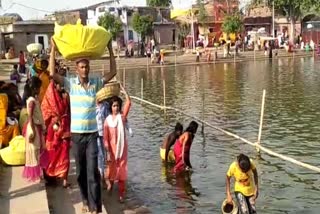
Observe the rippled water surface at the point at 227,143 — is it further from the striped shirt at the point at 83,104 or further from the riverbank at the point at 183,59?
the riverbank at the point at 183,59

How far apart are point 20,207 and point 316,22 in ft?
220

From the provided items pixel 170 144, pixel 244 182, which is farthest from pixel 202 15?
pixel 244 182

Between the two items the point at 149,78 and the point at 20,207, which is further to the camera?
the point at 149,78

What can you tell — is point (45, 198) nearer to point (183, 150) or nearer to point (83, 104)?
point (83, 104)

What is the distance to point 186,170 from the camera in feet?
39.4

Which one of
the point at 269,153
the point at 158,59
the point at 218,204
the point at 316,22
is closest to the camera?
the point at 218,204

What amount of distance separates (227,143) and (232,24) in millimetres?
49444

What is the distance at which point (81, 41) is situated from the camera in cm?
697

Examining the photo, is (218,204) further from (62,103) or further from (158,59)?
(158,59)

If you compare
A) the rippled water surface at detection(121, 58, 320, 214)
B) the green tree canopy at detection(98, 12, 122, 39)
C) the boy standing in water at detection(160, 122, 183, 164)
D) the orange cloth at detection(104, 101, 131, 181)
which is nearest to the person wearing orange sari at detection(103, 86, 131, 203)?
the orange cloth at detection(104, 101, 131, 181)

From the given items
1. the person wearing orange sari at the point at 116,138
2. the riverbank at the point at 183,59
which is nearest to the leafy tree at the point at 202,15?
the riverbank at the point at 183,59

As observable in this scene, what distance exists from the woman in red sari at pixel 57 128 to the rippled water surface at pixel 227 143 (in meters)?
1.57

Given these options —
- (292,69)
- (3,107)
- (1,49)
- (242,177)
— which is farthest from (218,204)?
(1,49)

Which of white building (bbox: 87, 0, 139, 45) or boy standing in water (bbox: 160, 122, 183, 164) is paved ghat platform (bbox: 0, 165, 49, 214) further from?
white building (bbox: 87, 0, 139, 45)
